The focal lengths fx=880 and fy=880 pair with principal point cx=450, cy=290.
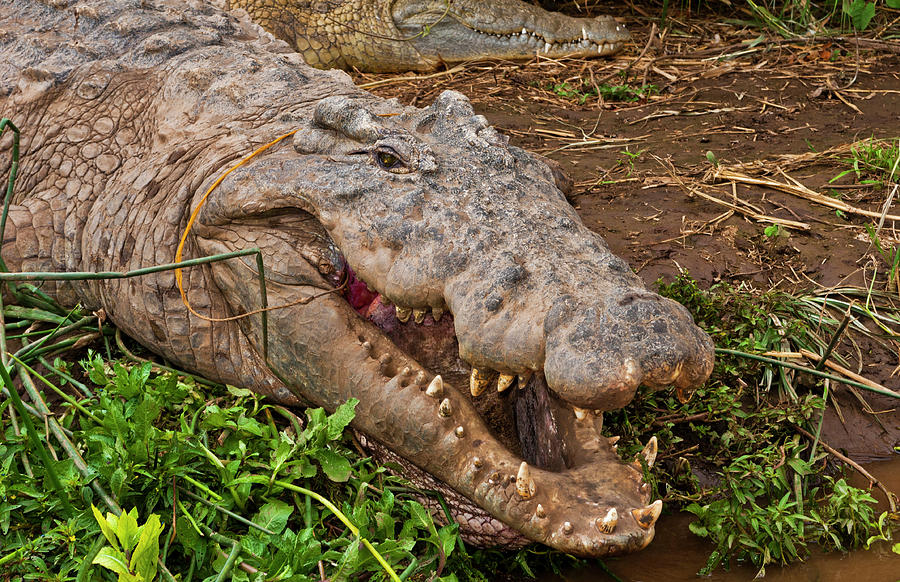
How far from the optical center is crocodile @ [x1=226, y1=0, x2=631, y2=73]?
606 centimetres

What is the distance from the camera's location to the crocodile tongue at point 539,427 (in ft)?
7.70

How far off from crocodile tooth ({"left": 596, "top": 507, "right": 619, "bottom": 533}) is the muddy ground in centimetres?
128

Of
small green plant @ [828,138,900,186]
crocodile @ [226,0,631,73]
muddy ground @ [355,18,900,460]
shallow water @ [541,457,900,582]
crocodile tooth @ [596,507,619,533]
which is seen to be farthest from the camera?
crocodile @ [226,0,631,73]

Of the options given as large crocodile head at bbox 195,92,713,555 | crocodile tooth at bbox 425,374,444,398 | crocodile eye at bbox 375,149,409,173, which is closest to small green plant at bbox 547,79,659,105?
large crocodile head at bbox 195,92,713,555

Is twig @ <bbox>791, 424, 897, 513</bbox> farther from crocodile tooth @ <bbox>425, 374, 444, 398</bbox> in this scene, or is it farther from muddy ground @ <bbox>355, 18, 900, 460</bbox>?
crocodile tooth @ <bbox>425, 374, 444, 398</bbox>

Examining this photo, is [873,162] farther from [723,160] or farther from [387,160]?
[387,160]

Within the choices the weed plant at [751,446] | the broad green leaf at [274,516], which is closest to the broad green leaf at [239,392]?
the broad green leaf at [274,516]

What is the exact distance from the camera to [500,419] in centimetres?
253

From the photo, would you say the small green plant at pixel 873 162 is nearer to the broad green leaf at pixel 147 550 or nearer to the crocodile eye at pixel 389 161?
the crocodile eye at pixel 389 161

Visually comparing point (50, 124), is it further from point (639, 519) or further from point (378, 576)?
point (639, 519)

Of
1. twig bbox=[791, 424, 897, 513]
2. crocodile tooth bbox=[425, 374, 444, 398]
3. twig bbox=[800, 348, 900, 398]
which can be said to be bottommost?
twig bbox=[791, 424, 897, 513]

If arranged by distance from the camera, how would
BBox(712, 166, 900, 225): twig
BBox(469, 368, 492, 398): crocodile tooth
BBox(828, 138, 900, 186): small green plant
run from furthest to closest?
BBox(828, 138, 900, 186): small green plant
BBox(712, 166, 900, 225): twig
BBox(469, 368, 492, 398): crocodile tooth

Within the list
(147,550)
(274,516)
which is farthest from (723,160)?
(147,550)

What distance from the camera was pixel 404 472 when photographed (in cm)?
240
